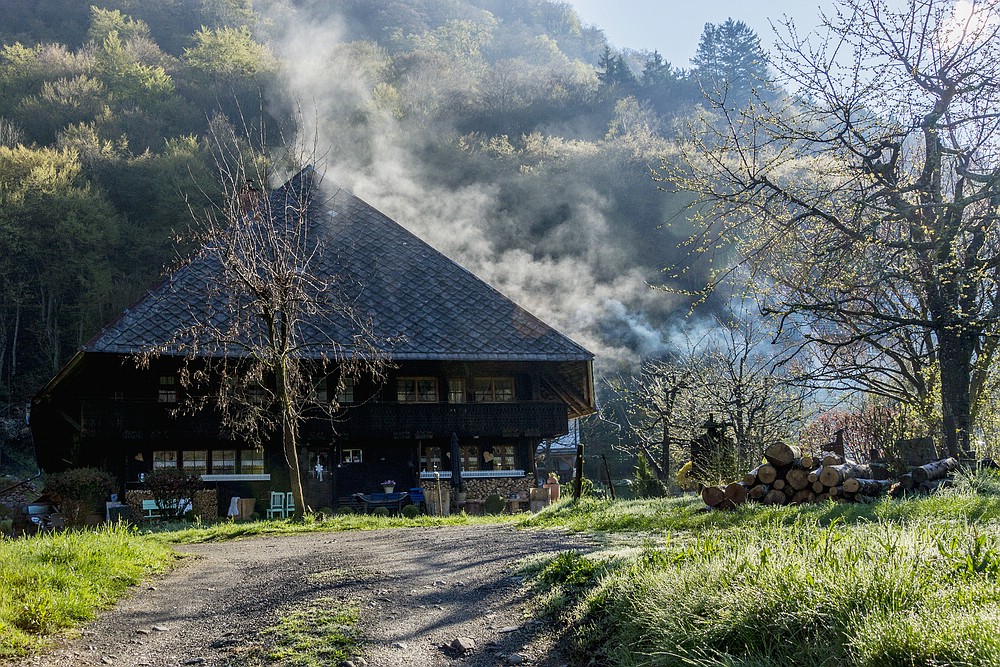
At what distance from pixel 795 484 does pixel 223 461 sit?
15504 millimetres

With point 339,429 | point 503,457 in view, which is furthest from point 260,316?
point 503,457

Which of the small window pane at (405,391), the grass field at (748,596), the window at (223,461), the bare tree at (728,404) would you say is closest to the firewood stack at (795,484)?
the grass field at (748,596)

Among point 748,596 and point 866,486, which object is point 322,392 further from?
point 748,596

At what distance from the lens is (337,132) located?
61438 mm

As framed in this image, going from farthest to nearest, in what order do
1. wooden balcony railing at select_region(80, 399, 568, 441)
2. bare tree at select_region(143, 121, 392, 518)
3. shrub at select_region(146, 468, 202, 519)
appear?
1. wooden balcony railing at select_region(80, 399, 568, 441)
2. shrub at select_region(146, 468, 202, 519)
3. bare tree at select_region(143, 121, 392, 518)

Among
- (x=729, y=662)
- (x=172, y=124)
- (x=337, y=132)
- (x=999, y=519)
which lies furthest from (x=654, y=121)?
(x=729, y=662)

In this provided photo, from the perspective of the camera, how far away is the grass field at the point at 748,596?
3.46 m

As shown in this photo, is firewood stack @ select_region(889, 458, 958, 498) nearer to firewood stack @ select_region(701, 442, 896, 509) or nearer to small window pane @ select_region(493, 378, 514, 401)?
firewood stack @ select_region(701, 442, 896, 509)

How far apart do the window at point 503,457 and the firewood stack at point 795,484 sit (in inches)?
497

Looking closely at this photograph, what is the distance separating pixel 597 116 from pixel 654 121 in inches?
189

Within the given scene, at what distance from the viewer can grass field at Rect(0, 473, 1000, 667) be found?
3461 millimetres

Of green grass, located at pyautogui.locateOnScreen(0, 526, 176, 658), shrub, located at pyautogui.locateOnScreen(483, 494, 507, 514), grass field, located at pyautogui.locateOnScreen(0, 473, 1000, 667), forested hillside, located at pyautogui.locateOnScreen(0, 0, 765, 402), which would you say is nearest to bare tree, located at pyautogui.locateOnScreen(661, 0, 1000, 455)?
grass field, located at pyautogui.locateOnScreen(0, 473, 1000, 667)

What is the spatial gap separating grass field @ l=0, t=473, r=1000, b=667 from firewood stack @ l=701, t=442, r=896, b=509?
3647 mm

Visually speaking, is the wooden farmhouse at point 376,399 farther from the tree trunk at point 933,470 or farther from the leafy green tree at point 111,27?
the leafy green tree at point 111,27
